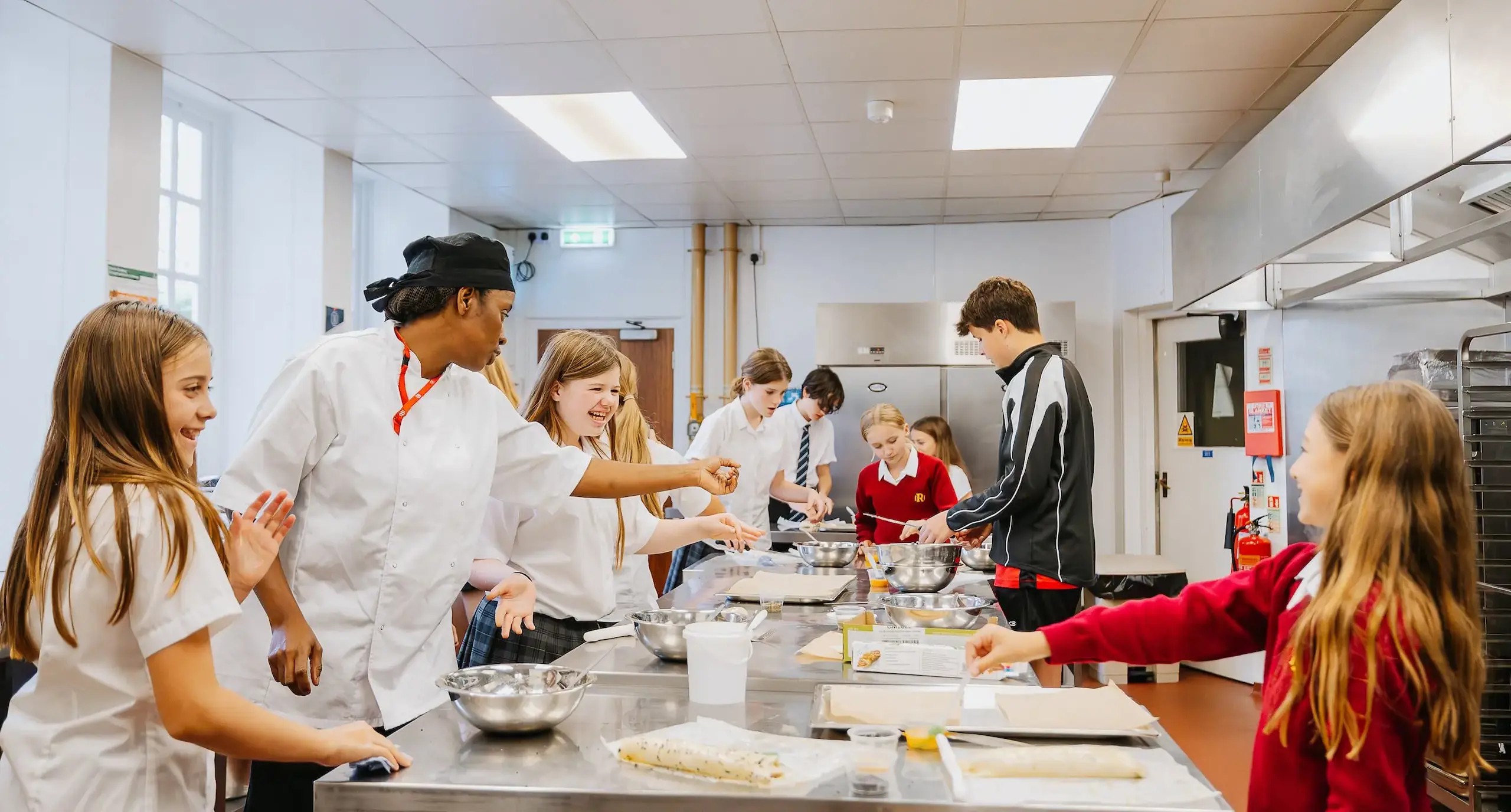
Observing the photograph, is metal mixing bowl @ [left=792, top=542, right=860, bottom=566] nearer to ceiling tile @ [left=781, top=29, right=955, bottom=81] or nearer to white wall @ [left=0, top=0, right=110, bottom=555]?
ceiling tile @ [left=781, top=29, right=955, bottom=81]

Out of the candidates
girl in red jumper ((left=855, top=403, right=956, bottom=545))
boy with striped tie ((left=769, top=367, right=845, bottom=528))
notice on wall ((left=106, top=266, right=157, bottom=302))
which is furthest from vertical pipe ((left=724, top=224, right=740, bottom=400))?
notice on wall ((left=106, top=266, right=157, bottom=302))

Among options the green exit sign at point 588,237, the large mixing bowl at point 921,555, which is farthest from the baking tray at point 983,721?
the green exit sign at point 588,237

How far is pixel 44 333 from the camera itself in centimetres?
347

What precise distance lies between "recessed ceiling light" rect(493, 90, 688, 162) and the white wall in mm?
1493

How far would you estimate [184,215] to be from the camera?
457cm

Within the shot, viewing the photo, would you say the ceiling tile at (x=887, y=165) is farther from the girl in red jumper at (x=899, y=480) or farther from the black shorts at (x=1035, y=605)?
the black shorts at (x=1035, y=605)

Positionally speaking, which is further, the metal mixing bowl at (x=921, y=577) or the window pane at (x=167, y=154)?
the window pane at (x=167, y=154)

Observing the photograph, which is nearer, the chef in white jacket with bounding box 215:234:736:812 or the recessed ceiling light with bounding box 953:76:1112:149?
the chef in white jacket with bounding box 215:234:736:812

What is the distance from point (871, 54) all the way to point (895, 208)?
Result: 255 cm

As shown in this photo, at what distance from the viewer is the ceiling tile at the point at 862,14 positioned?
3166mm

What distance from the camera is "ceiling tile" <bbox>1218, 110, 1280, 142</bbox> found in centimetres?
427

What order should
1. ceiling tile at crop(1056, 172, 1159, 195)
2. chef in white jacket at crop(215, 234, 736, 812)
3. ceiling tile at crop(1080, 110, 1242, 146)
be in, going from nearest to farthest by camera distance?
chef in white jacket at crop(215, 234, 736, 812) → ceiling tile at crop(1080, 110, 1242, 146) → ceiling tile at crop(1056, 172, 1159, 195)

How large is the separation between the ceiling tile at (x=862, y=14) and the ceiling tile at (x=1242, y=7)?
70 cm

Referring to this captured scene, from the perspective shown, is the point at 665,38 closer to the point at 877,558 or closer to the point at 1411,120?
the point at 877,558
